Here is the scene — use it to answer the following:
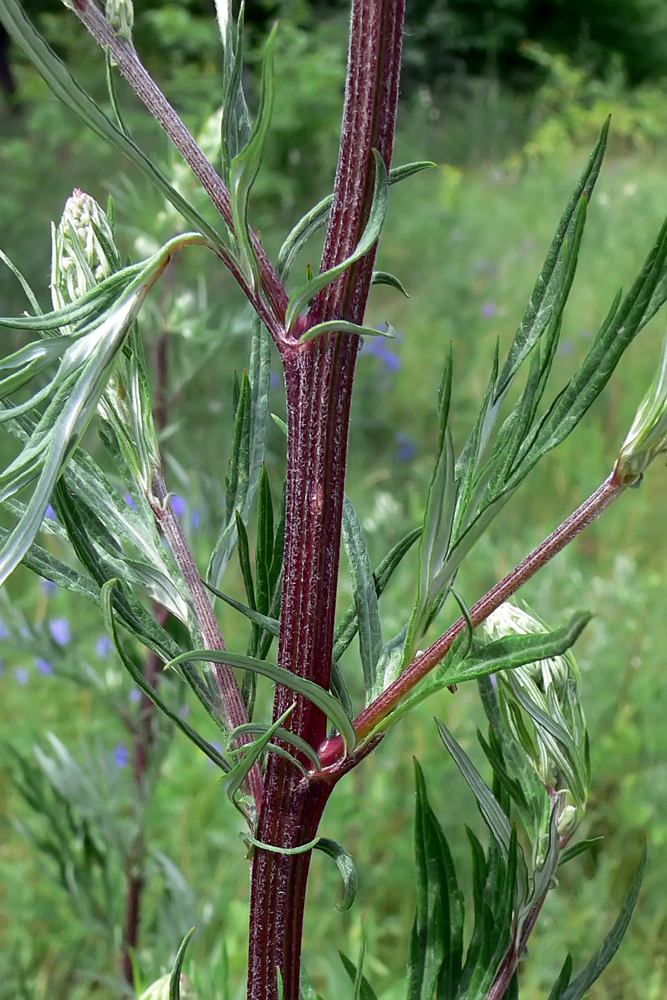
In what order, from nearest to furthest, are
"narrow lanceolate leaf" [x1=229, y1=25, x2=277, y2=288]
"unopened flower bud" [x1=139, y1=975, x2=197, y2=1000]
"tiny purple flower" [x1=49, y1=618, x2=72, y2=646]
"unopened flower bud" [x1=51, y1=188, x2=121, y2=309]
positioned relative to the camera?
"narrow lanceolate leaf" [x1=229, y1=25, x2=277, y2=288]
"unopened flower bud" [x1=51, y1=188, x2=121, y2=309]
"unopened flower bud" [x1=139, y1=975, x2=197, y2=1000]
"tiny purple flower" [x1=49, y1=618, x2=72, y2=646]

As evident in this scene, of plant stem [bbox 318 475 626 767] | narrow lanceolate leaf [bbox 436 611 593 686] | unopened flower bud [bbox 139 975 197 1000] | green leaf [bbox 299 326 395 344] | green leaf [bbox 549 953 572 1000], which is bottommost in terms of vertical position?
green leaf [bbox 549 953 572 1000]

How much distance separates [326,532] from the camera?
0.39 m

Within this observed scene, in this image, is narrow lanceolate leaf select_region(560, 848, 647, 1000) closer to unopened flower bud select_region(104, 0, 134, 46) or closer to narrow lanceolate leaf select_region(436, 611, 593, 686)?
narrow lanceolate leaf select_region(436, 611, 593, 686)

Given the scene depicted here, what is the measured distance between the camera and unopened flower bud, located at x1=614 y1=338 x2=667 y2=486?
1.22 feet

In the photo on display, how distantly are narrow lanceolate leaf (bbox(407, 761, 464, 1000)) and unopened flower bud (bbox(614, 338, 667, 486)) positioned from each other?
22 cm

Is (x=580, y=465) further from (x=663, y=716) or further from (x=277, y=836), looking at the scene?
(x=277, y=836)

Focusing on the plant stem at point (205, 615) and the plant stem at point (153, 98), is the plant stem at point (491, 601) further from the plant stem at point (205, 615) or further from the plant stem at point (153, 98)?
the plant stem at point (153, 98)

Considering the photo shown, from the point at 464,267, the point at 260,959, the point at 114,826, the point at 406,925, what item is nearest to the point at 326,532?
the point at 260,959

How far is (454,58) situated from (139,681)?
9.74 metres

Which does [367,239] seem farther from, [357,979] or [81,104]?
[357,979]

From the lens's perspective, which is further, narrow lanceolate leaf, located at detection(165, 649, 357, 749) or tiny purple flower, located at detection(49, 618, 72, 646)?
tiny purple flower, located at detection(49, 618, 72, 646)

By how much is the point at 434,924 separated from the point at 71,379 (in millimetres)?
340

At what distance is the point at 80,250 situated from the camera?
1.36 feet

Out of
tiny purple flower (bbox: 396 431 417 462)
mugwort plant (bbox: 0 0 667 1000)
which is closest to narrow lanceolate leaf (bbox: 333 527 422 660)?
mugwort plant (bbox: 0 0 667 1000)
